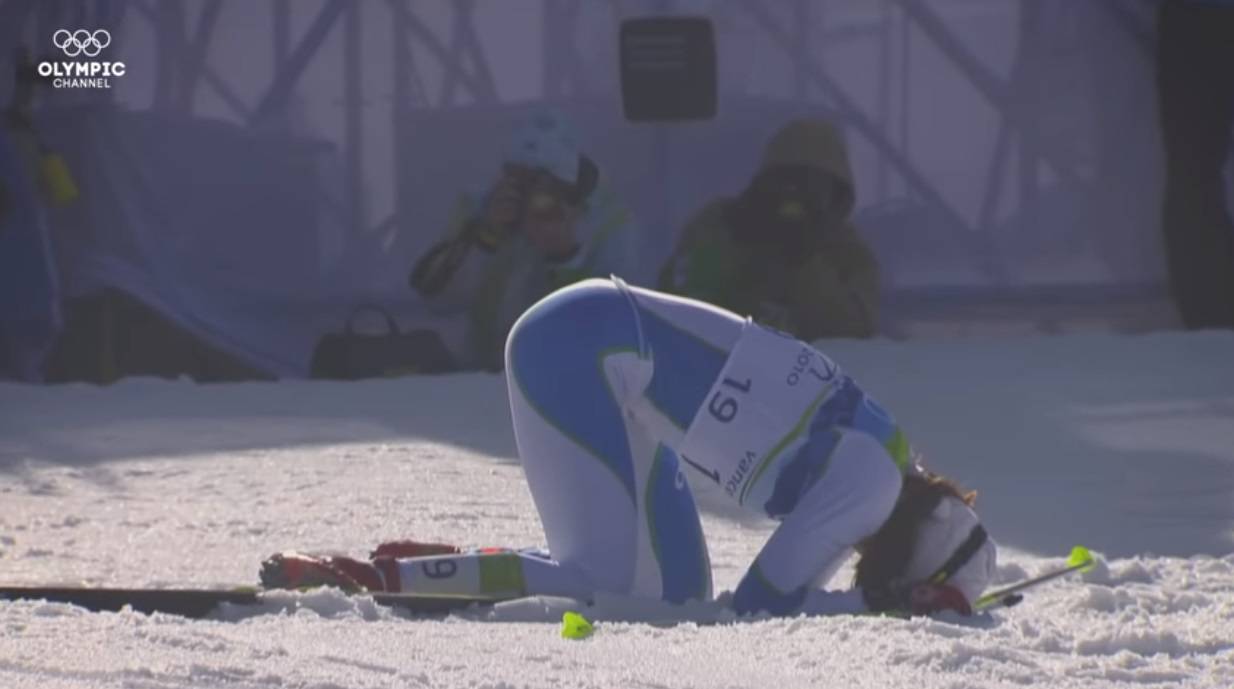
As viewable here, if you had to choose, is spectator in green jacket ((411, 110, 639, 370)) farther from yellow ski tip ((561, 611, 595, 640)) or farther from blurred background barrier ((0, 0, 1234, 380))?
yellow ski tip ((561, 611, 595, 640))

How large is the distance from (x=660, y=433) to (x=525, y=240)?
161 inches

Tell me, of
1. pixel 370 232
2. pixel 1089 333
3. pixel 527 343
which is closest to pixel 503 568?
pixel 527 343

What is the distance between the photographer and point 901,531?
3.50 m

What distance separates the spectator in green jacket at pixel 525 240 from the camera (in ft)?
24.8

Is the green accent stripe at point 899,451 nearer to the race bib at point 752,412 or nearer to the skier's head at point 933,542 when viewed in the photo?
the skier's head at point 933,542

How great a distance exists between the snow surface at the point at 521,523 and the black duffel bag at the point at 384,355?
289 millimetres

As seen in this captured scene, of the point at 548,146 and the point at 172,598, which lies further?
the point at 548,146

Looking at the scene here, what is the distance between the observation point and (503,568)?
352cm

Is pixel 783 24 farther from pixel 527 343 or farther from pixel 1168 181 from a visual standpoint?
pixel 527 343

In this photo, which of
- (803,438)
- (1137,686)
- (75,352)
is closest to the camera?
(1137,686)

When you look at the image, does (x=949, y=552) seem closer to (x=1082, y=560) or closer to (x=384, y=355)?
(x=1082, y=560)

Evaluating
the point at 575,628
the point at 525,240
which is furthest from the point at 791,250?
the point at 575,628

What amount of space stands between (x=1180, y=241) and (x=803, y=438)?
16.5 feet


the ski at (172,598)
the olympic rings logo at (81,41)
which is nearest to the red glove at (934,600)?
the ski at (172,598)
